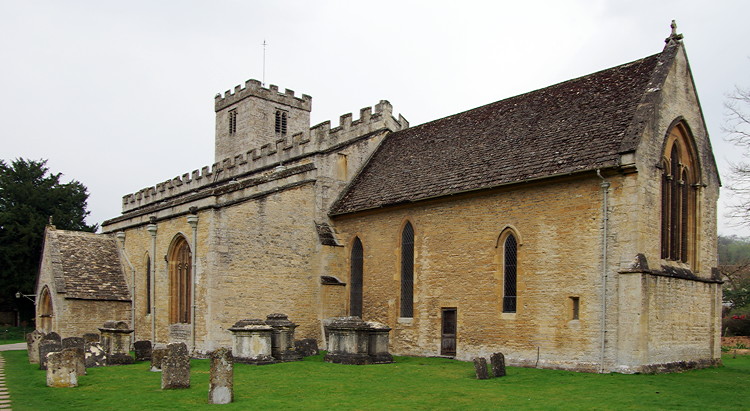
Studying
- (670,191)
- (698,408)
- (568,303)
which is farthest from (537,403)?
(670,191)

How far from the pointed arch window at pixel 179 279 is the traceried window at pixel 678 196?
17.9 metres

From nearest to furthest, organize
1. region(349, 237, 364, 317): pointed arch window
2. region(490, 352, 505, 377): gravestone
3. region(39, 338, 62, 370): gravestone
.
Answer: region(490, 352, 505, 377): gravestone
region(39, 338, 62, 370): gravestone
region(349, 237, 364, 317): pointed arch window

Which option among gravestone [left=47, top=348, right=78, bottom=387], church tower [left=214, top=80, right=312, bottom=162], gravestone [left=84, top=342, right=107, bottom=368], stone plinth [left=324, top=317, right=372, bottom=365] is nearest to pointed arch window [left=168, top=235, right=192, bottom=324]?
gravestone [left=84, top=342, right=107, bottom=368]

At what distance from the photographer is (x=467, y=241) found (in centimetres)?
2275

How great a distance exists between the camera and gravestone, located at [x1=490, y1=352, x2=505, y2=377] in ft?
58.5

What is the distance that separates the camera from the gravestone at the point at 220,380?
13672 millimetres

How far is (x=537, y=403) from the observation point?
44.6 ft

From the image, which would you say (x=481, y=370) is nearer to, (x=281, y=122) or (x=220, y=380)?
(x=220, y=380)

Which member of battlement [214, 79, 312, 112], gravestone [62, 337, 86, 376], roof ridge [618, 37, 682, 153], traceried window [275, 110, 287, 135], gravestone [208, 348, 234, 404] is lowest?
gravestone [62, 337, 86, 376]

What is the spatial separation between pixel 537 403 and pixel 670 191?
10290mm

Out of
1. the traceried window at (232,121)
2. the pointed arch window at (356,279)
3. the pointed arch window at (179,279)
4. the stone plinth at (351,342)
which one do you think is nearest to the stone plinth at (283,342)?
the stone plinth at (351,342)

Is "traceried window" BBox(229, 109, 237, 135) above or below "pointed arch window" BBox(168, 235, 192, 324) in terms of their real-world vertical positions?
above

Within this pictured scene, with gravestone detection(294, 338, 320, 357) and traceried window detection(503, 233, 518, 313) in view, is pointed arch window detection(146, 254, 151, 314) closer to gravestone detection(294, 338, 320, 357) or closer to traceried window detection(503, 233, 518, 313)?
gravestone detection(294, 338, 320, 357)

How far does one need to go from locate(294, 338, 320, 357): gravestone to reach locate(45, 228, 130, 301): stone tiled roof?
35.6 feet
